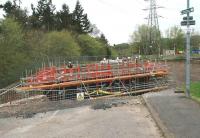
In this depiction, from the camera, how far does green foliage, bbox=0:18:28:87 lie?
35.0m

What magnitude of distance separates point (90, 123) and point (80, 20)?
8165cm

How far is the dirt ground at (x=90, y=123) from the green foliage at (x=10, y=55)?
17.9 m

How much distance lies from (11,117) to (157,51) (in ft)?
232

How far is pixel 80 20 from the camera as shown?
311 feet

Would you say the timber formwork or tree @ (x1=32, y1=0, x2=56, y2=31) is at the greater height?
tree @ (x1=32, y1=0, x2=56, y2=31)

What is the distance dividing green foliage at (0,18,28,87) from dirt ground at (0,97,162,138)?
17899mm

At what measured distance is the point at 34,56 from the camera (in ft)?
154

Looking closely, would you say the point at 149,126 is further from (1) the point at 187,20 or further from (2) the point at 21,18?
(2) the point at 21,18

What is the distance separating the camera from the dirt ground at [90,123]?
1273 centimetres

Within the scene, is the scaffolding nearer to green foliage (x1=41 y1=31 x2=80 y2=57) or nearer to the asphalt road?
the asphalt road

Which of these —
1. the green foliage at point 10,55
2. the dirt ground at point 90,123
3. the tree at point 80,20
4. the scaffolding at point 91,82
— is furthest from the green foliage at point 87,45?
the dirt ground at point 90,123

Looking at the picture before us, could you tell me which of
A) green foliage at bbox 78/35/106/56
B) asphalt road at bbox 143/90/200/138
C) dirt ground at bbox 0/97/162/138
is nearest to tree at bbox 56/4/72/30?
green foliage at bbox 78/35/106/56

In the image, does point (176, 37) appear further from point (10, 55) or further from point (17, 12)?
point (10, 55)

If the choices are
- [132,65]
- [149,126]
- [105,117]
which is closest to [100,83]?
[132,65]
